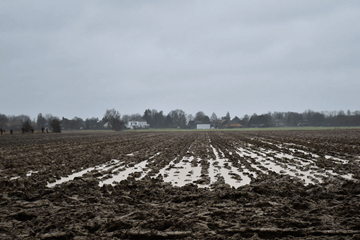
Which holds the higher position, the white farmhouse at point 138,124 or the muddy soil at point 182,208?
the white farmhouse at point 138,124

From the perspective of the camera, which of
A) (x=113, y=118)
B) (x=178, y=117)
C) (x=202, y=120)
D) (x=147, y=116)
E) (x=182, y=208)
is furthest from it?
(x=147, y=116)

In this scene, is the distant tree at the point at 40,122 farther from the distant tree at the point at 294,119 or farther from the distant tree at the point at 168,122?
the distant tree at the point at 294,119

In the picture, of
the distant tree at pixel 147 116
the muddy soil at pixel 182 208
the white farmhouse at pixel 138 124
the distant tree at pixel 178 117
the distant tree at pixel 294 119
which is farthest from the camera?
the distant tree at pixel 147 116

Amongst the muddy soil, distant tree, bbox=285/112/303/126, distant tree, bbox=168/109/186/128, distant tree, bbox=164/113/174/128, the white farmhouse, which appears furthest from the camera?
the white farmhouse

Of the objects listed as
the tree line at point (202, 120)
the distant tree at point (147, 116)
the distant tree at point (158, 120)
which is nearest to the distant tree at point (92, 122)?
the tree line at point (202, 120)

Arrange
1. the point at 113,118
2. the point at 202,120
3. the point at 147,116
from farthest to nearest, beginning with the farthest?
1. the point at 147,116
2. the point at 202,120
3. the point at 113,118

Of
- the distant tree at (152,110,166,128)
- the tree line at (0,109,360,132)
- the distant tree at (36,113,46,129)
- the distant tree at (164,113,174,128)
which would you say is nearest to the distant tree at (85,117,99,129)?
the tree line at (0,109,360,132)

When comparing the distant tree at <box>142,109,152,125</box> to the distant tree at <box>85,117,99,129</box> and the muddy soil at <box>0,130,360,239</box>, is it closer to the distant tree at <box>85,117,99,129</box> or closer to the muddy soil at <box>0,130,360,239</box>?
the distant tree at <box>85,117,99,129</box>

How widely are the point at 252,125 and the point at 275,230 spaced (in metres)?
144

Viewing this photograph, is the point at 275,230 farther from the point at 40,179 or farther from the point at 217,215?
the point at 40,179

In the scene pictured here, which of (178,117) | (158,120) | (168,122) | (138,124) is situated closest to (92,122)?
(138,124)

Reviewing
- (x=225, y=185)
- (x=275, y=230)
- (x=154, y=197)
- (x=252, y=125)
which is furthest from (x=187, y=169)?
(x=252, y=125)

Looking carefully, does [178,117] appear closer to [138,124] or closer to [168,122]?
[168,122]

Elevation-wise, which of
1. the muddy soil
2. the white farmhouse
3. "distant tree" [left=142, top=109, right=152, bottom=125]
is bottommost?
the muddy soil
